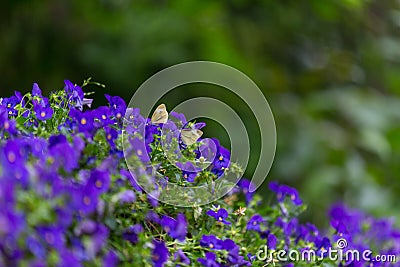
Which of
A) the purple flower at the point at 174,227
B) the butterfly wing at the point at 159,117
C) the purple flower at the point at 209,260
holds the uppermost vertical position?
the butterfly wing at the point at 159,117

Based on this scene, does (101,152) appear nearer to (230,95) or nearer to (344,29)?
(230,95)

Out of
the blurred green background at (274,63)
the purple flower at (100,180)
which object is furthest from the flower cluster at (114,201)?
the blurred green background at (274,63)

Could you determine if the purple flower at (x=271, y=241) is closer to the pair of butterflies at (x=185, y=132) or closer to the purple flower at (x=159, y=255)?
the pair of butterflies at (x=185, y=132)

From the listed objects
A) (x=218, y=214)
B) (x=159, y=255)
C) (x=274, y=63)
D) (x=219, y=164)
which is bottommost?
(x=159, y=255)

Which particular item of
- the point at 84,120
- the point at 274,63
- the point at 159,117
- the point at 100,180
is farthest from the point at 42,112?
the point at 274,63

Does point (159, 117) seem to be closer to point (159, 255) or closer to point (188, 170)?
point (188, 170)

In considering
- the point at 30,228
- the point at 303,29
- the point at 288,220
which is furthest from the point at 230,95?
the point at 30,228
